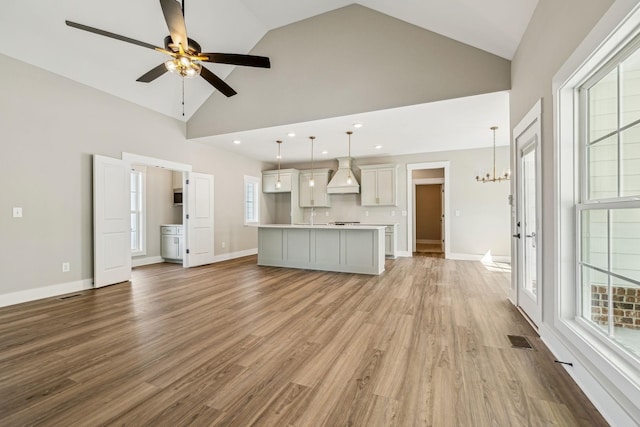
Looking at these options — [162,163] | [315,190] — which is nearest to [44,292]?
[162,163]

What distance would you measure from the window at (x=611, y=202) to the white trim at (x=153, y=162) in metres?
5.85

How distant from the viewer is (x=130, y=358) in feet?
6.91

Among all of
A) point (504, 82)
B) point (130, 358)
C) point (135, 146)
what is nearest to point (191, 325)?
point (130, 358)

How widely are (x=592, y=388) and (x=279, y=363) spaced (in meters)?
1.95

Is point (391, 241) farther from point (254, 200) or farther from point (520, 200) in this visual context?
point (254, 200)

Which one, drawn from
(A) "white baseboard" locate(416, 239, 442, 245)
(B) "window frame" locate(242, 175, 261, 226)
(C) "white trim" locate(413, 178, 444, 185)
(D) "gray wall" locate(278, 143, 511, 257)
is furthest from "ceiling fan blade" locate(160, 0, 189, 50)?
(A) "white baseboard" locate(416, 239, 442, 245)

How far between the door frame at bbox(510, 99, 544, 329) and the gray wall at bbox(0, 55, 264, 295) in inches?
227

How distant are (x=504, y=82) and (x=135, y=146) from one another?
19.1 feet

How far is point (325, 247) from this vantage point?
5.38 metres

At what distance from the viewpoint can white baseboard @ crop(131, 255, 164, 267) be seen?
19.9 ft

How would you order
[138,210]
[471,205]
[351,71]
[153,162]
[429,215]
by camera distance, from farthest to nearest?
1. [429,215]
2. [471,205]
3. [138,210]
4. [153,162]
5. [351,71]

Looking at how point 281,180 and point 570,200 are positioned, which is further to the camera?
point 281,180

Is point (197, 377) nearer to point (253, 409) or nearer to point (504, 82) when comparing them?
point (253, 409)

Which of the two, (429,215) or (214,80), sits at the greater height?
(214,80)
